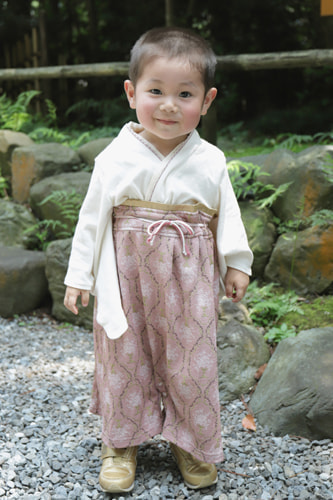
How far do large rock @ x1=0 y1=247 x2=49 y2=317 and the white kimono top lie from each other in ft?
6.65

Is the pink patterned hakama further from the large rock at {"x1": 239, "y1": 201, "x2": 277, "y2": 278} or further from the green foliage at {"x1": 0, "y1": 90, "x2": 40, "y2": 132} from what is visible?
the green foliage at {"x1": 0, "y1": 90, "x2": 40, "y2": 132}

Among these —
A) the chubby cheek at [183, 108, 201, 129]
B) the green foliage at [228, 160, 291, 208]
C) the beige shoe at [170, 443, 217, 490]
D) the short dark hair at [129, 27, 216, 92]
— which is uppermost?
the short dark hair at [129, 27, 216, 92]

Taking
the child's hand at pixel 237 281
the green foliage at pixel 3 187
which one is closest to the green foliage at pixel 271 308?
the child's hand at pixel 237 281

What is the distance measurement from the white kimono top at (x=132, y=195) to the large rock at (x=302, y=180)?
1.50 m

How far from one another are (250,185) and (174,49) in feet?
6.55

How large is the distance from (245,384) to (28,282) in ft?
6.33

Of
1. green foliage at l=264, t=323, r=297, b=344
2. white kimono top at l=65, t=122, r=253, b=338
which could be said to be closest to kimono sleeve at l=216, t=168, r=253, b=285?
white kimono top at l=65, t=122, r=253, b=338

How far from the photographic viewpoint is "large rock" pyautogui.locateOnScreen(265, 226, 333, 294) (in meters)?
3.33

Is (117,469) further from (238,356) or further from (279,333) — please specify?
(279,333)

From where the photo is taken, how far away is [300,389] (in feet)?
8.14

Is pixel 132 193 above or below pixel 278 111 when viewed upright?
above

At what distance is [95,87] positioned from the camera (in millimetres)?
7613

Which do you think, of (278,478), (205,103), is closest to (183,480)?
(278,478)

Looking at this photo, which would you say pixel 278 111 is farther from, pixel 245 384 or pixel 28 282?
pixel 245 384
